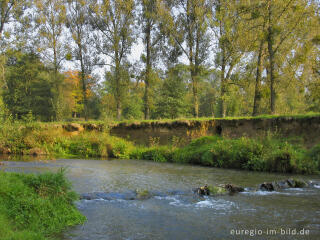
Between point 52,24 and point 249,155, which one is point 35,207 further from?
point 52,24

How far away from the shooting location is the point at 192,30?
27.9m

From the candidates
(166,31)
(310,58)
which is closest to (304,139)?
(310,58)

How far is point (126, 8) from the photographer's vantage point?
29797mm

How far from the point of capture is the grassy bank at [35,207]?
5.19 meters

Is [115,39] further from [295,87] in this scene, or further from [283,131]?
[283,131]

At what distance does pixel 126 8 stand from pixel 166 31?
503cm

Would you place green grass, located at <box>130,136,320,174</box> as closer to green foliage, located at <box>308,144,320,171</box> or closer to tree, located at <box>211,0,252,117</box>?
green foliage, located at <box>308,144,320,171</box>

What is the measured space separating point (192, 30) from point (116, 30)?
7.90 meters

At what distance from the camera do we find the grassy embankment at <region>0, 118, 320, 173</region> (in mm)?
13891

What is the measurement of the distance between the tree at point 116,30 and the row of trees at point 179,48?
10 cm

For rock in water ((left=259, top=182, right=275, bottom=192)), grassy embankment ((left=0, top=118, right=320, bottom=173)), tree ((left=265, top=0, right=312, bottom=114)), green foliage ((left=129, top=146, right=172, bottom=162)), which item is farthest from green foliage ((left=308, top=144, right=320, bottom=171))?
green foliage ((left=129, top=146, right=172, bottom=162))

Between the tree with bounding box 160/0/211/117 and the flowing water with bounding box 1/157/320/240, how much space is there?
18.1 m

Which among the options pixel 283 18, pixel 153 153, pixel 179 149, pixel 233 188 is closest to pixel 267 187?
pixel 233 188

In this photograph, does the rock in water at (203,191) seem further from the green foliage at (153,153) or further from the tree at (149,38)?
the tree at (149,38)
